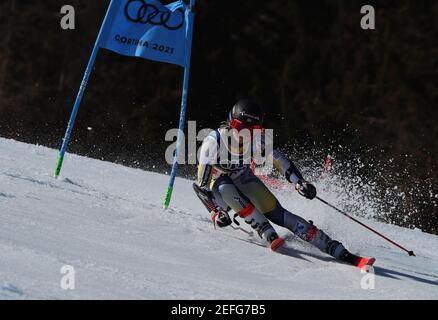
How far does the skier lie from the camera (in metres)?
7.18

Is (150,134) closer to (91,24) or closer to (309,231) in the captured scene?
(91,24)

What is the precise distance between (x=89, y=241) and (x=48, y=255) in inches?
27.6

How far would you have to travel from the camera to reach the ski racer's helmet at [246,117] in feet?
24.4

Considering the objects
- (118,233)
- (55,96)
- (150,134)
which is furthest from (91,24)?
(118,233)

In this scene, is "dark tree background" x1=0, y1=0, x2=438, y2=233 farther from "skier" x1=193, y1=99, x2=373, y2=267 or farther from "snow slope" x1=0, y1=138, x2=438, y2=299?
"skier" x1=193, y1=99, x2=373, y2=267

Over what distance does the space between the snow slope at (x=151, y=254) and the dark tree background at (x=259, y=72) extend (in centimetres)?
1567

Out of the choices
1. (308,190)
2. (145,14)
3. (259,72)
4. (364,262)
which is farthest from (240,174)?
(259,72)

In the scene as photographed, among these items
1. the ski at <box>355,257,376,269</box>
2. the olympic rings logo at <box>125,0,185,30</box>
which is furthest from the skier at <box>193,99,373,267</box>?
the olympic rings logo at <box>125,0,185,30</box>

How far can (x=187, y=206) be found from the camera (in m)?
9.09

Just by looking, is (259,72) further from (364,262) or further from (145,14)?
(364,262)

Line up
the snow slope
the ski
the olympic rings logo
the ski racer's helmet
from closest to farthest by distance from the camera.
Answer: the snow slope, the ski, the ski racer's helmet, the olympic rings logo

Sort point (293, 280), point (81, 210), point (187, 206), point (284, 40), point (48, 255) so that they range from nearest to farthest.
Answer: point (48, 255)
point (293, 280)
point (81, 210)
point (187, 206)
point (284, 40)

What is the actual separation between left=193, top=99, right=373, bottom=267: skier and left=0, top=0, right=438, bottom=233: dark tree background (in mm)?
16420

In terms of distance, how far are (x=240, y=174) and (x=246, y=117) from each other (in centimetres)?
53
